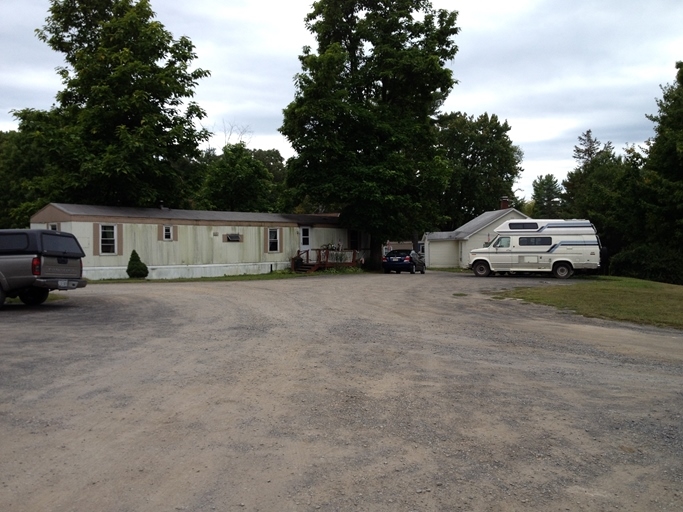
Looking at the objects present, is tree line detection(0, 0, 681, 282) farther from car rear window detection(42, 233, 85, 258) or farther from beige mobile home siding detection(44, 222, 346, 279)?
car rear window detection(42, 233, 85, 258)

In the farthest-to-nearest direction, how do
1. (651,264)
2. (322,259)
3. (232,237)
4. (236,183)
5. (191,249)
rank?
(236,183) < (322,259) < (651,264) < (232,237) < (191,249)

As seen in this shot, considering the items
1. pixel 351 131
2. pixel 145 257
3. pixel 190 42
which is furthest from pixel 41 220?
pixel 351 131

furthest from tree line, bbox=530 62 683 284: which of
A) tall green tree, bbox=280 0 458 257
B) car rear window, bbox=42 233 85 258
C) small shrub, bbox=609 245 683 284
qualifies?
car rear window, bbox=42 233 85 258

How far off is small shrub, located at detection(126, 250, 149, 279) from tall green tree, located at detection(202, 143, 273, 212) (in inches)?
766

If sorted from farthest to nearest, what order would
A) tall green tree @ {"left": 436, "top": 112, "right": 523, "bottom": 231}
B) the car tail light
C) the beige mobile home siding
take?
tall green tree @ {"left": 436, "top": 112, "right": 523, "bottom": 231}
the beige mobile home siding
the car tail light

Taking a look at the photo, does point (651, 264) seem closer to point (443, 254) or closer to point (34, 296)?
point (443, 254)

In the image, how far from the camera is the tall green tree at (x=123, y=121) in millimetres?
31109

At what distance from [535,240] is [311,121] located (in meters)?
13.8

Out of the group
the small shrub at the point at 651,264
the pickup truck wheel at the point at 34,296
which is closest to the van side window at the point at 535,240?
the small shrub at the point at 651,264

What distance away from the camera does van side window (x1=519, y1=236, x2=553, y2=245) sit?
28.3 metres

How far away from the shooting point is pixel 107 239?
87.9ft

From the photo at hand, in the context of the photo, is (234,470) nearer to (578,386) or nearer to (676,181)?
(578,386)

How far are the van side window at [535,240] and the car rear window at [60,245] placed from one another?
66.8 ft

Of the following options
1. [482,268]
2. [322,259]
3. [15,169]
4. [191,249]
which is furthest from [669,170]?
[15,169]
